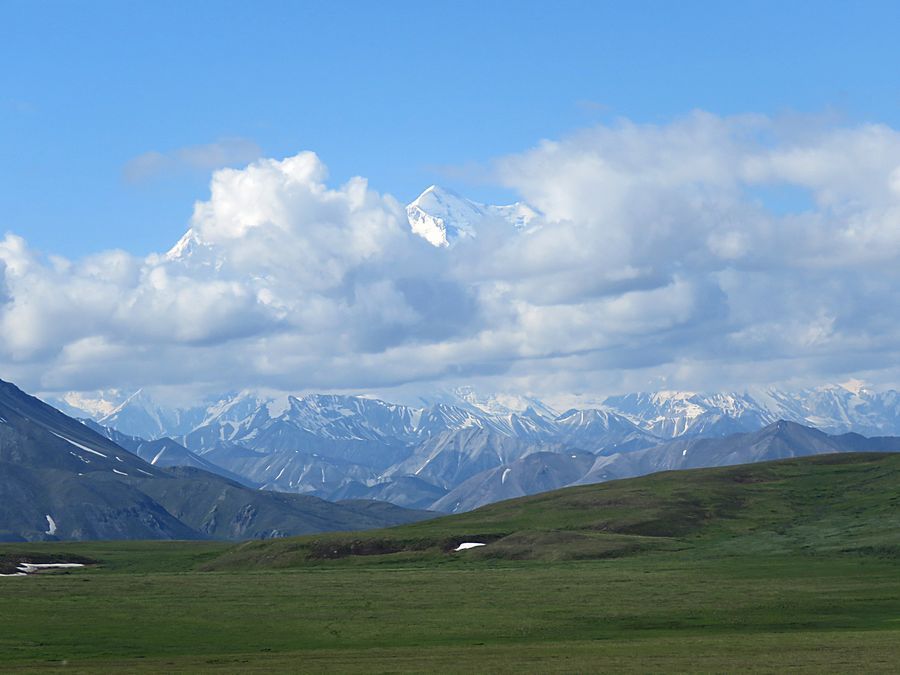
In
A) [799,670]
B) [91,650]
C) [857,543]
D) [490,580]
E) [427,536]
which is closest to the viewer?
[799,670]

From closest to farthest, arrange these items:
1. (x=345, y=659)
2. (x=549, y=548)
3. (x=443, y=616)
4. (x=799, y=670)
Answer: (x=799, y=670) < (x=345, y=659) < (x=443, y=616) < (x=549, y=548)

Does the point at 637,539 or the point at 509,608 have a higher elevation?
the point at 509,608

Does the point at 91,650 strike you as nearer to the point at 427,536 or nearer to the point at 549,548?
the point at 549,548

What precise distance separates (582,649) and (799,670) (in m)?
15.3

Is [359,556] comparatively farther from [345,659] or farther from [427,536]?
[345,659]

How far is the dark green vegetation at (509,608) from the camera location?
68.2 meters

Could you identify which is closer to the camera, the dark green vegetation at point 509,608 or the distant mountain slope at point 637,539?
the dark green vegetation at point 509,608

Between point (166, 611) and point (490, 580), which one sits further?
point (490, 580)

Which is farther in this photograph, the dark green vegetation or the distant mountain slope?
the distant mountain slope

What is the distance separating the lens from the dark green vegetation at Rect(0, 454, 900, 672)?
68.2 meters

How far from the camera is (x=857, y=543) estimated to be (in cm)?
15125

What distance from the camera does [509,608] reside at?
99438mm

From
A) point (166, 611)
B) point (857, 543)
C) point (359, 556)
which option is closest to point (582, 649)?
point (166, 611)

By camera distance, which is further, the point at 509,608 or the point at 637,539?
the point at 637,539
